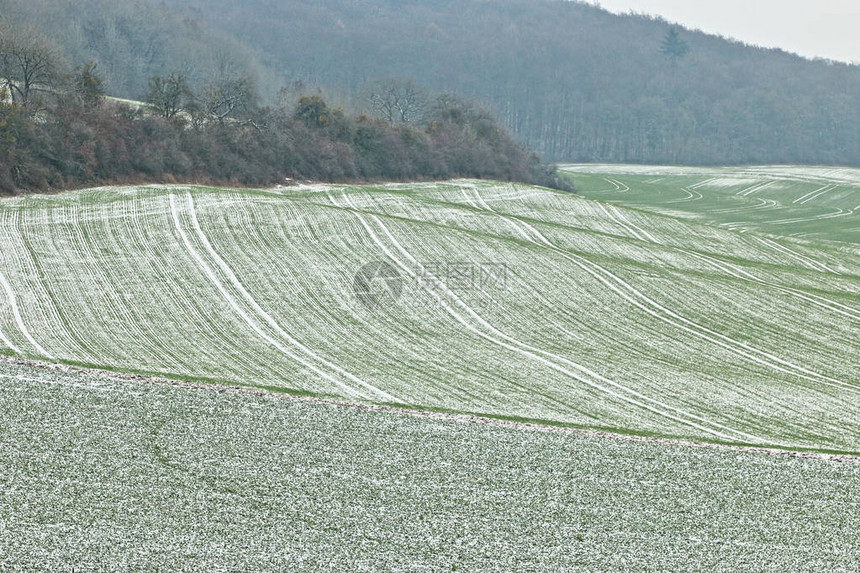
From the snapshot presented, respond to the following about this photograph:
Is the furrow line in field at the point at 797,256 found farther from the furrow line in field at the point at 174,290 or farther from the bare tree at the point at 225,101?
the bare tree at the point at 225,101

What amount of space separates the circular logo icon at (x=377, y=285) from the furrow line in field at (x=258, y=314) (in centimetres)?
442

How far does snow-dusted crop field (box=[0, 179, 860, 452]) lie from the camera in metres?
27.0

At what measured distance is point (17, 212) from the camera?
4716cm

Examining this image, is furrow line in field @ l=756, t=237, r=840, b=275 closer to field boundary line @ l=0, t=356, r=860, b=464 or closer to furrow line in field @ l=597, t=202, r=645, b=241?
furrow line in field @ l=597, t=202, r=645, b=241

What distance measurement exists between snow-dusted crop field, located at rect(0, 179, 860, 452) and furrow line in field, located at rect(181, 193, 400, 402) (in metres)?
0.11

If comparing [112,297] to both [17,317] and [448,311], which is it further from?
[448,311]

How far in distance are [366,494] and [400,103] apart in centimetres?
10179

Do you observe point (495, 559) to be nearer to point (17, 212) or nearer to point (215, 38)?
point (17, 212)

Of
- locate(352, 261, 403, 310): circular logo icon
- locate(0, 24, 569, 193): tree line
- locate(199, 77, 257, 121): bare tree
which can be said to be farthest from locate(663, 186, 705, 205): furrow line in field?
locate(352, 261, 403, 310): circular logo icon

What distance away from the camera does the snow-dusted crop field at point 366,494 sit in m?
15.1

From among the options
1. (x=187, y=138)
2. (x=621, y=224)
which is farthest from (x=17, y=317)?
(x=621, y=224)

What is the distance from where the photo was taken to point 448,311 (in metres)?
36.7

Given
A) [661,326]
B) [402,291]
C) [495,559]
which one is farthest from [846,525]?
[402,291]

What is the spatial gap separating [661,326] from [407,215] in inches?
998
